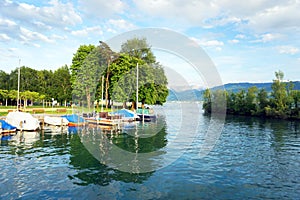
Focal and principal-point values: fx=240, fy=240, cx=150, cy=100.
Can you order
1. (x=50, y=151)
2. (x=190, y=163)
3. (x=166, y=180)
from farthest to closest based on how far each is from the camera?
(x=50, y=151), (x=190, y=163), (x=166, y=180)

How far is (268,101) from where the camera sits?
73.4m

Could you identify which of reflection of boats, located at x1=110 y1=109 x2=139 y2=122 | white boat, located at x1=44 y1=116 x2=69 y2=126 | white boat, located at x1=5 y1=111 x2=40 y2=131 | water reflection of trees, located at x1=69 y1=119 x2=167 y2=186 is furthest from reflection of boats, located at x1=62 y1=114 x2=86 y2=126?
water reflection of trees, located at x1=69 y1=119 x2=167 y2=186

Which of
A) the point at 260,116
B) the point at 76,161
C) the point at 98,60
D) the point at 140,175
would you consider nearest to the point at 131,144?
the point at 76,161

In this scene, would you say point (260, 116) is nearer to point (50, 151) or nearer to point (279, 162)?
point (279, 162)

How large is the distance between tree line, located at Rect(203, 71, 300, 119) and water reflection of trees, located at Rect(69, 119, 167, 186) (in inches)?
2001

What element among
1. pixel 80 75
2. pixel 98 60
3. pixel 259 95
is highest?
pixel 98 60

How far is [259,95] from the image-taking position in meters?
76.6

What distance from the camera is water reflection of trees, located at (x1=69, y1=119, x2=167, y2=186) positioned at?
14.5m

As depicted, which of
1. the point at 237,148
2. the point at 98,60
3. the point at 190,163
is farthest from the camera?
the point at 98,60

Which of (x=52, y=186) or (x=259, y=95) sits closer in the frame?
(x=52, y=186)

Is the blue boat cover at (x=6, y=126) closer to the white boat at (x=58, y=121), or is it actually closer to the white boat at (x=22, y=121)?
the white boat at (x=22, y=121)

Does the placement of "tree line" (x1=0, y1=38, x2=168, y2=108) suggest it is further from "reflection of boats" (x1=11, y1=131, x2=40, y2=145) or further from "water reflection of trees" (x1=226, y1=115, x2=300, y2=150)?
"reflection of boats" (x1=11, y1=131, x2=40, y2=145)

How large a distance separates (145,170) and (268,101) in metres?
68.1

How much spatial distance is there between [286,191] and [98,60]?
5548 centimetres
